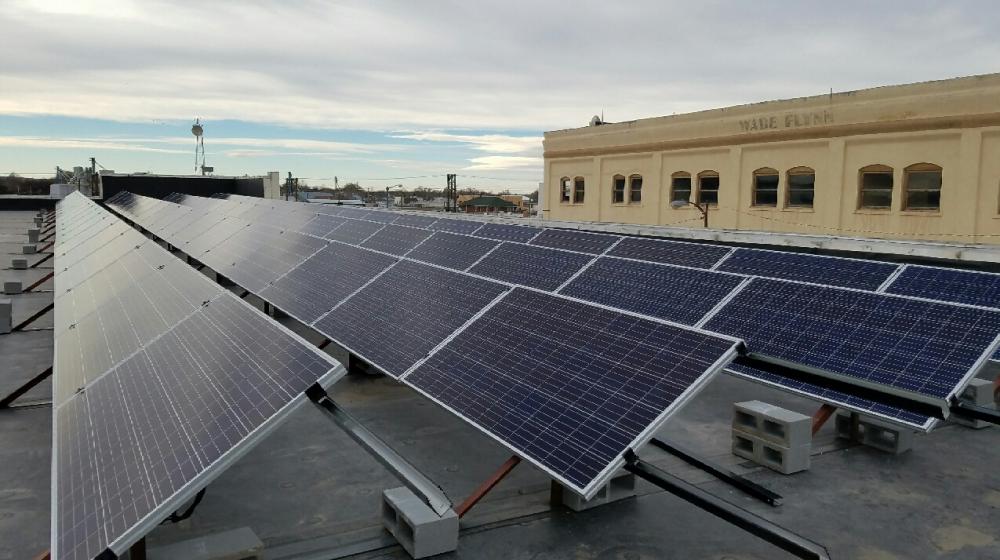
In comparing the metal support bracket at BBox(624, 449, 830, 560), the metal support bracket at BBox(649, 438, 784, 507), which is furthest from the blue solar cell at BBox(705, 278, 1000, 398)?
the metal support bracket at BBox(624, 449, 830, 560)

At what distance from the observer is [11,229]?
159 feet

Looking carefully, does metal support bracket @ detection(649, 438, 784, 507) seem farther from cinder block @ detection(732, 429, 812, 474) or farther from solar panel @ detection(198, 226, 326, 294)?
solar panel @ detection(198, 226, 326, 294)

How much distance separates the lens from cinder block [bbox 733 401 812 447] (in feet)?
30.7

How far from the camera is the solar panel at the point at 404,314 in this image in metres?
8.77

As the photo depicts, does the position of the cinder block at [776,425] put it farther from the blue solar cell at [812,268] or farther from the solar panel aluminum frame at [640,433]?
the solar panel aluminum frame at [640,433]

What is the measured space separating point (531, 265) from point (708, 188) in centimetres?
2172

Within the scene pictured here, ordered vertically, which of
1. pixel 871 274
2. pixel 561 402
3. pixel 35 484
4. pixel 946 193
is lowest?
pixel 35 484

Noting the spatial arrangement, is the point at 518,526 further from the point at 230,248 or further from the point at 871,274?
the point at 230,248

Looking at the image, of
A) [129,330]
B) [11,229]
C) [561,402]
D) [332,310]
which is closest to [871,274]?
[561,402]

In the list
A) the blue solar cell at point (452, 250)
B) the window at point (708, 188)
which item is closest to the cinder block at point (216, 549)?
the blue solar cell at point (452, 250)

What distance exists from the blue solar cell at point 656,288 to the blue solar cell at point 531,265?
40 cm

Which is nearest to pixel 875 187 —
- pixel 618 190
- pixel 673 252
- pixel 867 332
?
pixel 618 190

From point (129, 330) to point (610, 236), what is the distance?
8.91 metres

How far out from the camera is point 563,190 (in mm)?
41469
